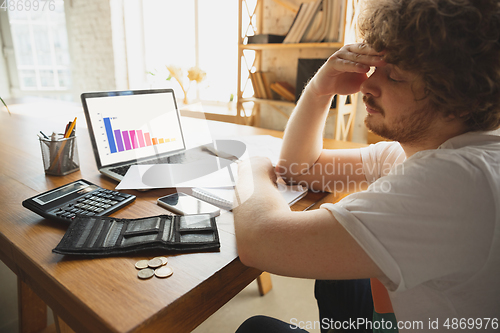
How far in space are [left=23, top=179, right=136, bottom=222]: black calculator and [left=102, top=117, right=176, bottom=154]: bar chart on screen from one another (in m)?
0.21

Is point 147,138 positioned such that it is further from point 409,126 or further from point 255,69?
point 255,69

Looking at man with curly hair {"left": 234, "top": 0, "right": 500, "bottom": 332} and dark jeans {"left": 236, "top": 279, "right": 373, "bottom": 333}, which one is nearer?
man with curly hair {"left": 234, "top": 0, "right": 500, "bottom": 332}

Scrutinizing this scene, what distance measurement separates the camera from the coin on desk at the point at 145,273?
51 centimetres

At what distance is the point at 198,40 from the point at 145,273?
12.7 ft

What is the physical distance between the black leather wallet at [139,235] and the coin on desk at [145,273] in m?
0.05

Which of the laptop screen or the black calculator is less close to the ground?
the laptop screen

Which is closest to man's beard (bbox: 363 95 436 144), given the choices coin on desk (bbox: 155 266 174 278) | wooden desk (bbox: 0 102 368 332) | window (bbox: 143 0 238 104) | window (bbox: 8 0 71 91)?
wooden desk (bbox: 0 102 368 332)

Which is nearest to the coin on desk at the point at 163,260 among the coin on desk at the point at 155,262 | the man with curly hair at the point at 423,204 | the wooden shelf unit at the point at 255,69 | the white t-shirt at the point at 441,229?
the coin on desk at the point at 155,262

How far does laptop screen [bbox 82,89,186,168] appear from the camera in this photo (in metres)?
0.96

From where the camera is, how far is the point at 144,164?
102 centimetres

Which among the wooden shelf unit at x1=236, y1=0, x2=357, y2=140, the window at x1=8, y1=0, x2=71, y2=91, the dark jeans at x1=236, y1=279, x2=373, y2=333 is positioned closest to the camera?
the dark jeans at x1=236, y1=279, x2=373, y2=333

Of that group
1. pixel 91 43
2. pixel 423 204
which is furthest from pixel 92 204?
pixel 91 43

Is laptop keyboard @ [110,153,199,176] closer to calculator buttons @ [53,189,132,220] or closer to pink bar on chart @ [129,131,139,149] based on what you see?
pink bar on chart @ [129,131,139,149]

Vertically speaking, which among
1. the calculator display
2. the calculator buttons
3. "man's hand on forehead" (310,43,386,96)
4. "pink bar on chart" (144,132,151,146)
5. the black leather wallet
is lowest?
the black leather wallet
